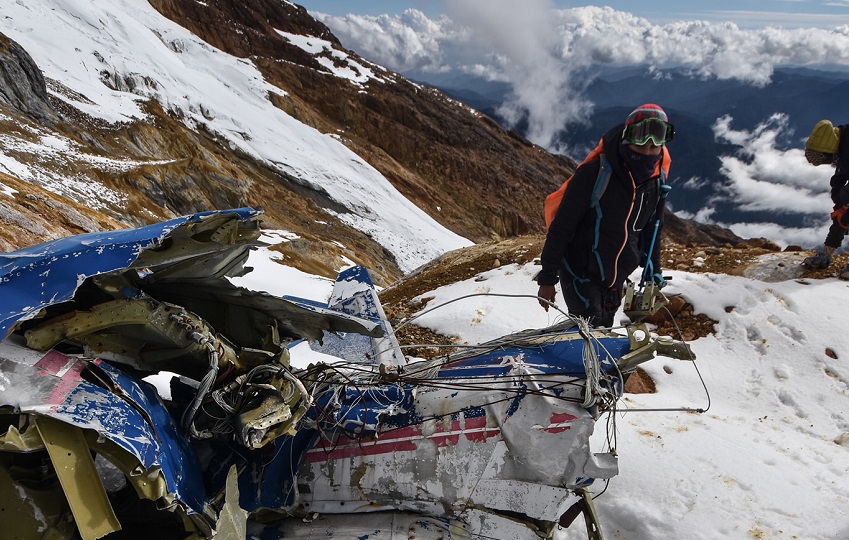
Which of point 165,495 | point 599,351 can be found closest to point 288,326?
point 165,495

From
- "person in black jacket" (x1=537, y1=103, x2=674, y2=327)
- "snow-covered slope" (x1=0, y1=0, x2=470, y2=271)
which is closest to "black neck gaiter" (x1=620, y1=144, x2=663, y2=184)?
"person in black jacket" (x1=537, y1=103, x2=674, y2=327)

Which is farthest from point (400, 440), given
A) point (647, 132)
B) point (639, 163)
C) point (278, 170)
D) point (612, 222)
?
point (278, 170)

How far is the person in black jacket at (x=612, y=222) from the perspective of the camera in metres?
3.57

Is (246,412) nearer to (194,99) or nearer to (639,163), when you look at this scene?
(639,163)

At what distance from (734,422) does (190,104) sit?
41.6 m

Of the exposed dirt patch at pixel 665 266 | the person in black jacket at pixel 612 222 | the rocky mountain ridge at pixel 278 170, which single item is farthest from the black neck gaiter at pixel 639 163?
the rocky mountain ridge at pixel 278 170

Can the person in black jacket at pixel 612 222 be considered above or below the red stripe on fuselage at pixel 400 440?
above

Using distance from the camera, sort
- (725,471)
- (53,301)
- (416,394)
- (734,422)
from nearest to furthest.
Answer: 1. (53,301)
2. (416,394)
3. (725,471)
4. (734,422)

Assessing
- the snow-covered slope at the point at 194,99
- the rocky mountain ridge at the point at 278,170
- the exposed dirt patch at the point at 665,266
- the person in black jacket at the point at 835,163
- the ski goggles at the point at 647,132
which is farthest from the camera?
the snow-covered slope at the point at 194,99

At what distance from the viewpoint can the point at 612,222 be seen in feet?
12.4

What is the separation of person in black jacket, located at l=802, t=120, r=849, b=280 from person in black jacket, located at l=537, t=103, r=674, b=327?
3.49 meters

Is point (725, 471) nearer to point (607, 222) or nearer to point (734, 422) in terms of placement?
point (734, 422)

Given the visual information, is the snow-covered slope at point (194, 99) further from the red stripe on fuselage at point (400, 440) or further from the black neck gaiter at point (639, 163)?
the red stripe on fuselage at point (400, 440)

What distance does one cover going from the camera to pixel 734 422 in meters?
4.36
